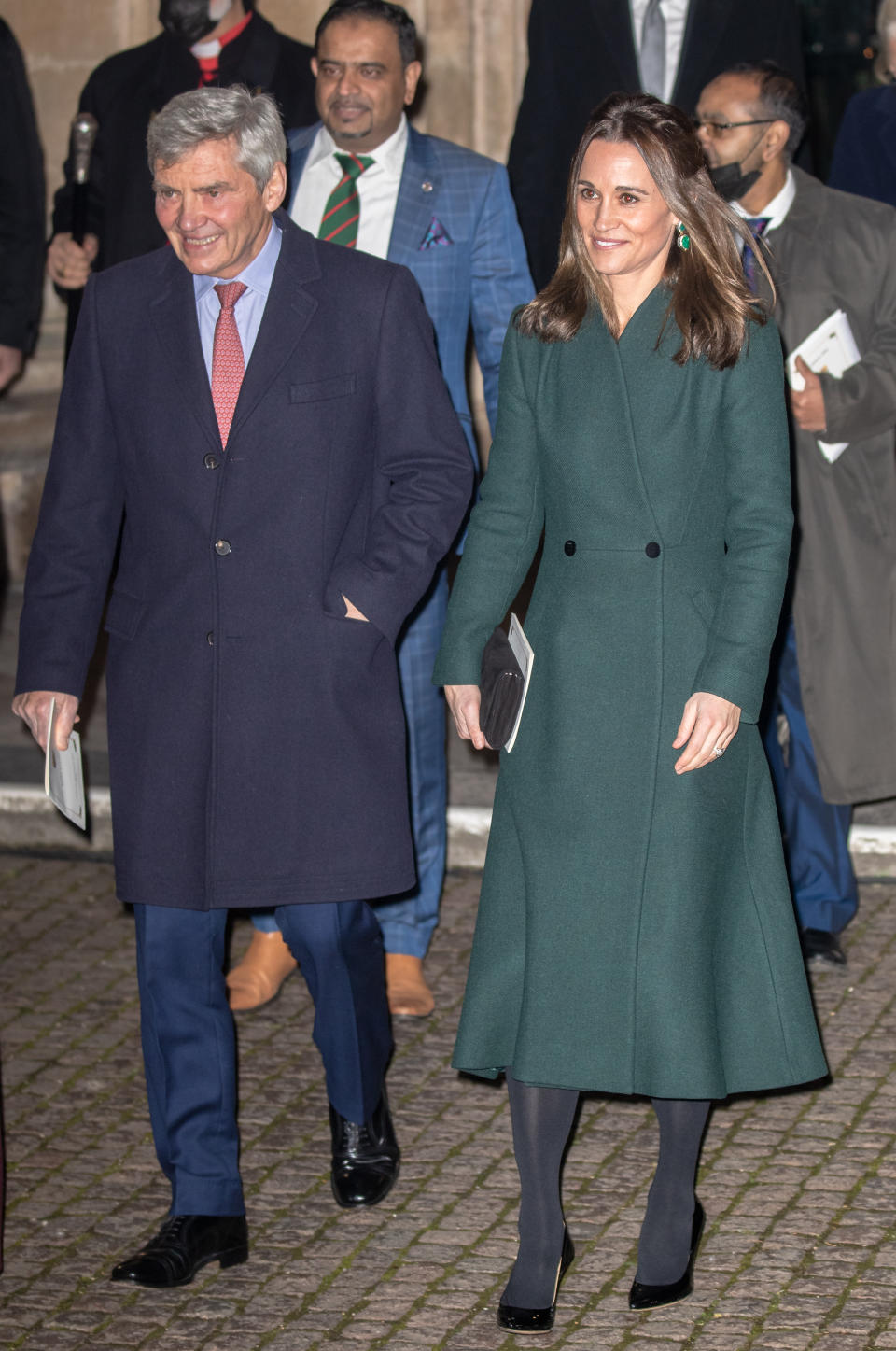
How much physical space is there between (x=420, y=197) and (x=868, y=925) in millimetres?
2590

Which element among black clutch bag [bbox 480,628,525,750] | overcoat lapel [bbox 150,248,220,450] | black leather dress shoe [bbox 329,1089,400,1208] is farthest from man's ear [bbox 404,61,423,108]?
black leather dress shoe [bbox 329,1089,400,1208]

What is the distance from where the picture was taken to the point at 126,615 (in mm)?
4895

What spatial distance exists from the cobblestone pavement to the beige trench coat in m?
0.69

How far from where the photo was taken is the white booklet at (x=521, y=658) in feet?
14.7

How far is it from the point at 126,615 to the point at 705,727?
137 cm

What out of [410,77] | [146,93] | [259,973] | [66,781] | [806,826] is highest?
[410,77]

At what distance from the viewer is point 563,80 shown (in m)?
6.96

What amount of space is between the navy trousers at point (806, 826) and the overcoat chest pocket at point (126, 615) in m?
2.32

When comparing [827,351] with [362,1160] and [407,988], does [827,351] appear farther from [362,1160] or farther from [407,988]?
[362,1160]

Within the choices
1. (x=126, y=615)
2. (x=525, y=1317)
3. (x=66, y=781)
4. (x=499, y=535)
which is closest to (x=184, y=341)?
(x=126, y=615)

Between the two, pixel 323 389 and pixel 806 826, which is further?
pixel 806 826

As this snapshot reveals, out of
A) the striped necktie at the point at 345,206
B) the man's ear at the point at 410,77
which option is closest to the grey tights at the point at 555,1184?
the striped necktie at the point at 345,206

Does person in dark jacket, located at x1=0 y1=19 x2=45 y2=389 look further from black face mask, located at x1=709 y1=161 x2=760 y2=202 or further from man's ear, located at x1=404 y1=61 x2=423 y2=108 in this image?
black face mask, located at x1=709 y1=161 x2=760 y2=202

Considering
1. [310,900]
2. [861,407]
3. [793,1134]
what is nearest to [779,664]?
[861,407]
